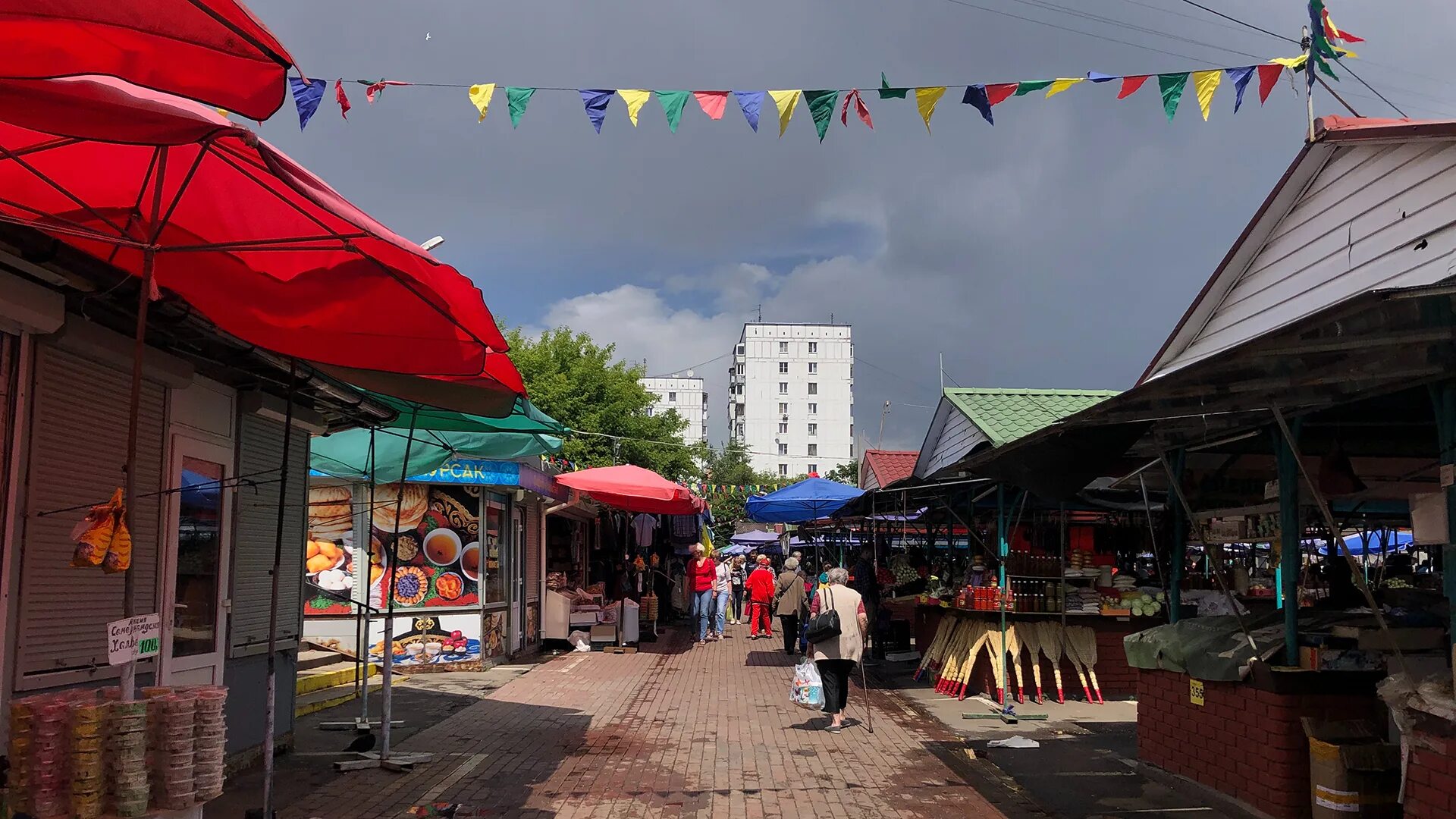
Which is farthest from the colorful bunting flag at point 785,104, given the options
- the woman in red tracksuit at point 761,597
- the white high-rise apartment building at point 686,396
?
the white high-rise apartment building at point 686,396

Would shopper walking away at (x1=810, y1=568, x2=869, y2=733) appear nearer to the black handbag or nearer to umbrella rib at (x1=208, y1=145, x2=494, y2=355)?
the black handbag

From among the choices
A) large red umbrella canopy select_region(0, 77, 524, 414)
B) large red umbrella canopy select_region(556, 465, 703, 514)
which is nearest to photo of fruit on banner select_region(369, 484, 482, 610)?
large red umbrella canopy select_region(556, 465, 703, 514)

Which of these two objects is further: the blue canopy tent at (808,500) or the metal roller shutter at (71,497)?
the blue canopy tent at (808,500)

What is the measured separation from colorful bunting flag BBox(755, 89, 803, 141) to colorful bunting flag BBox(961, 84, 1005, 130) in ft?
4.10

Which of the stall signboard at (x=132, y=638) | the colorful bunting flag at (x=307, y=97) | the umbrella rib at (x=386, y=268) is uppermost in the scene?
the colorful bunting flag at (x=307, y=97)

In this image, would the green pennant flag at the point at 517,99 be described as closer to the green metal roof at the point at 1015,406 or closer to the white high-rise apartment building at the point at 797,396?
the green metal roof at the point at 1015,406

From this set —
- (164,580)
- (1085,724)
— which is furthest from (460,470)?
(1085,724)

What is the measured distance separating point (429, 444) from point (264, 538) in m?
2.23

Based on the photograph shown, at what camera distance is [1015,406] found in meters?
18.9

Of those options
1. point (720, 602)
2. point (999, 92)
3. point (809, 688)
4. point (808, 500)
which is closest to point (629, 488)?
point (808, 500)

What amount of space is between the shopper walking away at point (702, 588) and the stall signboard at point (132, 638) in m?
16.2

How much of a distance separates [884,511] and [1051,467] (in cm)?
945

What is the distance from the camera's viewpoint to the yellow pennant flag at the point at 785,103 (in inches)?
376

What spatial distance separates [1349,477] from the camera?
696cm
